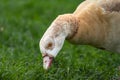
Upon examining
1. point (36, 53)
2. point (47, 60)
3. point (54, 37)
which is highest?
point (36, 53)

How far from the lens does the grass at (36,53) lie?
7.68 metres

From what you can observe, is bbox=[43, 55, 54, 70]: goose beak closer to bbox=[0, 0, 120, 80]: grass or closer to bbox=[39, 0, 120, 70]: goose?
bbox=[39, 0, 120, 70]: goose

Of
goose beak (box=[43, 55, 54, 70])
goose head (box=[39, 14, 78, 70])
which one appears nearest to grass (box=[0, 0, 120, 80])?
goose beak (box=[43, 55, 54, 70])

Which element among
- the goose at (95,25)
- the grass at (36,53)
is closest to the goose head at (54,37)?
the goose at (95,25)

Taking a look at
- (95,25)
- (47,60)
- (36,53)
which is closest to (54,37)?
(47,60)

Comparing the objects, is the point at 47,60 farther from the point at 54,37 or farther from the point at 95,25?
the point at 95,25

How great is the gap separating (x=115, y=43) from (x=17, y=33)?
328 cm

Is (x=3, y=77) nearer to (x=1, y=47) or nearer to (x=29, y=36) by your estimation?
(x=1, y=47)

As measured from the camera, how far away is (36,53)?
29.8ft

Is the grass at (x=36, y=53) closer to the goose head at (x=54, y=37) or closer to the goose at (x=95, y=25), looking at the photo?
the goose at (x=95, y=25)

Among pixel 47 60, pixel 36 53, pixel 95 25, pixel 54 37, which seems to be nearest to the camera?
pixel 54 37

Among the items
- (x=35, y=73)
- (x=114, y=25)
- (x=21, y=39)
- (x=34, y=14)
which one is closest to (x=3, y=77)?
(x=35, y=73)

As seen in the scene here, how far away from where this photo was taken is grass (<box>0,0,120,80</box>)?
7.68 metres

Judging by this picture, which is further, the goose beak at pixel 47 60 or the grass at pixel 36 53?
the grass at pixel 36 53
